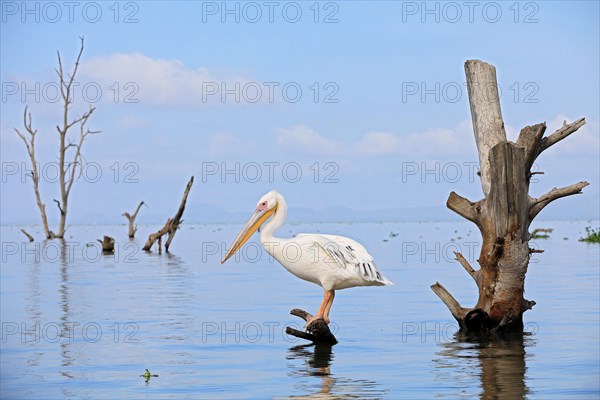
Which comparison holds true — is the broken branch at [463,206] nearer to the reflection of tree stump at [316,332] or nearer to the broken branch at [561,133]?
the broken branch at [561,133]

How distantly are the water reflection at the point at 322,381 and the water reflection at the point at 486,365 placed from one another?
0.76m

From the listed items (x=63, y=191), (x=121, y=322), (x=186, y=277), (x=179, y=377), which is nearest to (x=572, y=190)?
(x=179, y=377)

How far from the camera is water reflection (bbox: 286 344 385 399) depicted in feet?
29.6

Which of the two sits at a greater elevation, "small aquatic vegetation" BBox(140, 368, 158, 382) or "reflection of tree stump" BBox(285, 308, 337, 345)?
"reflection of tree stump" BBox(285, 308, 337, 345)

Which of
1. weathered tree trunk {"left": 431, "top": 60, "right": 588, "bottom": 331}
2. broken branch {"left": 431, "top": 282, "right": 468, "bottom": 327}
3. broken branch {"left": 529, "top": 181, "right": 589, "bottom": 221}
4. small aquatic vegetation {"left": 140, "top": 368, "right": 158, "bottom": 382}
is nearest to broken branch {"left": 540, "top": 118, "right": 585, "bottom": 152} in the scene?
weathered tree trunk {"left": 431, "top": 60, "right": 588, "bottom": 331}

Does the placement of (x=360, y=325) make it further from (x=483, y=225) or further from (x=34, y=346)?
(x=34, y=346)

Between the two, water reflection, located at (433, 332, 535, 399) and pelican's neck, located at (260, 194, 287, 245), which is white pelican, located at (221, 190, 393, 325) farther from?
water reflection, located at (433, 332, 535, 399)

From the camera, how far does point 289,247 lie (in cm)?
1202

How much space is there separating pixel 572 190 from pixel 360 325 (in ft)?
12.1

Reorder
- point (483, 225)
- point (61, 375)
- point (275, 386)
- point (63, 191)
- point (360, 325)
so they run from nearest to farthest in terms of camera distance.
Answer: point (275, 386)
point (61, 375)
point (483, 225)
point (360, 325)
point (63, 191)

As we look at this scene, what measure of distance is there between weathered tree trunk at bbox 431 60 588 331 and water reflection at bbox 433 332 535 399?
33 cm

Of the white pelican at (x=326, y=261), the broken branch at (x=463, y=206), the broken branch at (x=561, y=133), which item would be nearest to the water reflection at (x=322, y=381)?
the white pelican at (x=326, y=261)

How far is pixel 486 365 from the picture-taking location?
1037cm

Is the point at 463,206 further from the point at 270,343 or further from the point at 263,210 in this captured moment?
the point at 270,343
